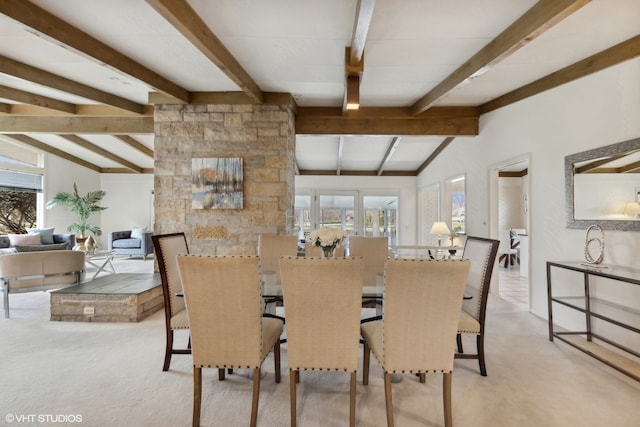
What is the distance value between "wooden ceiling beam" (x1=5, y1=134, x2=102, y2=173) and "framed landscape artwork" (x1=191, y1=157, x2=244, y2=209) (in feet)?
19.6

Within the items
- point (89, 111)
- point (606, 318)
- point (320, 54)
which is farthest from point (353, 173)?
point (606, 318)

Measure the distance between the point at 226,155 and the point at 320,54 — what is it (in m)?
1.88

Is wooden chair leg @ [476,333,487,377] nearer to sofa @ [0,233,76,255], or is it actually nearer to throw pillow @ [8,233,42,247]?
sofa @ [0,233,76,255]

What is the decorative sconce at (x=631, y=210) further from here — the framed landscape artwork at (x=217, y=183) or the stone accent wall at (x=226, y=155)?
the framed landscape artwork at (x=217, y=183)

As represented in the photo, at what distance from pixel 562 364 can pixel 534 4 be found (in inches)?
106

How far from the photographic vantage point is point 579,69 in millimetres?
2980

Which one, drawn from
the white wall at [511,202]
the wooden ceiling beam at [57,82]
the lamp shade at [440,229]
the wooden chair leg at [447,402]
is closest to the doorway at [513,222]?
the white wall at [511,202]

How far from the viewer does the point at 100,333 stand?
298 centimetres

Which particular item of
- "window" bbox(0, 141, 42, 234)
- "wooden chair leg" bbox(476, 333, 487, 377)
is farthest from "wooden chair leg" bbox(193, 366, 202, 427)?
"window" bbox(0, 141, 42, 234)

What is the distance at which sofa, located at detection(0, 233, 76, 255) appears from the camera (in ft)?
16.4

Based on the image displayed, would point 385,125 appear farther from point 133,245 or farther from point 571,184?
point 133,245

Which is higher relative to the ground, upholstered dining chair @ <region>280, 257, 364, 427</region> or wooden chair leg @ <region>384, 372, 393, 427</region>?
upholstered dining chair @ <region>280, 257, 364, 427</region>

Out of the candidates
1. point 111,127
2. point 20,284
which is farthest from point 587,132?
point 111,127

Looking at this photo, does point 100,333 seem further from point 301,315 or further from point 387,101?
point 387,101
